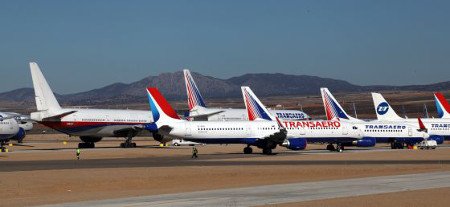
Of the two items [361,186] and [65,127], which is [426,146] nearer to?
[65,127]

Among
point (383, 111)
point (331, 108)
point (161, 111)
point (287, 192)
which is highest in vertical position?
point (331, 108)

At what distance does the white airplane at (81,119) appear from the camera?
8506cm

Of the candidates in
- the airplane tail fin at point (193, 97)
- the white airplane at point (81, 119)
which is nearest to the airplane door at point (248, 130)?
the white airplane at point (81, 119)

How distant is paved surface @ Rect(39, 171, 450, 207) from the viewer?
29.9 metres

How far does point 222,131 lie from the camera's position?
7244 centimetres

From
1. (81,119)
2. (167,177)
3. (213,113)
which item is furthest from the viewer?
(213,113)

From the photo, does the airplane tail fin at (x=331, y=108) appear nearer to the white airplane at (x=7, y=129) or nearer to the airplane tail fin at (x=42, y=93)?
the airplane tail fin at (x=42, y=93)

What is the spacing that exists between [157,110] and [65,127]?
1592 cm

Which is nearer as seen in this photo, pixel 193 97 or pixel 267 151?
pixel 267 151

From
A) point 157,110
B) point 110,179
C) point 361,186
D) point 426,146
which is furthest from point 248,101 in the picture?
point 361,186

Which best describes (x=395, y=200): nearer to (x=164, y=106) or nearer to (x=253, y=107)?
(x=164, y=106)

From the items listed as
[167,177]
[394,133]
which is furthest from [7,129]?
[167,177]

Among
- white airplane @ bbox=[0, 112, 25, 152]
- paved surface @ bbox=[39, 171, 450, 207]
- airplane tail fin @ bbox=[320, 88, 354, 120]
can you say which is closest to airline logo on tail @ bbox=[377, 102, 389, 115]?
airplane tail fin @ bbox=[320, 88, 354, 120]

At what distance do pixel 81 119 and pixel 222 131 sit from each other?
20886mm
